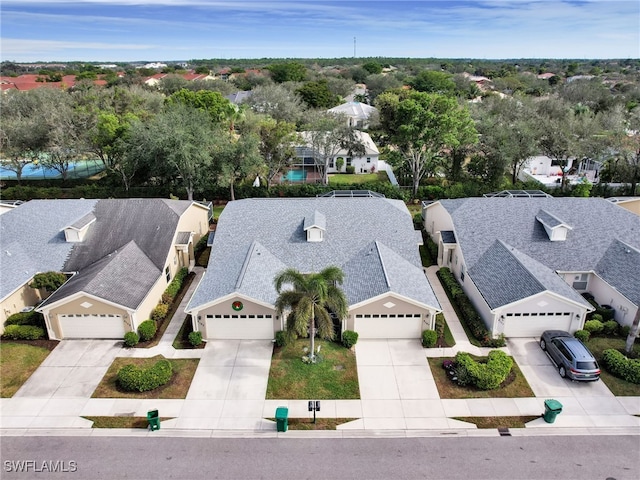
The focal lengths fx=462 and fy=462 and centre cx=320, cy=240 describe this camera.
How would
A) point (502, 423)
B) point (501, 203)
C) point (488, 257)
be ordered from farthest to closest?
point (501, 203), point (488, 257), point (502, 423)

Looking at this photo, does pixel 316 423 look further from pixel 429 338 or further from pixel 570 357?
pixel 570 357

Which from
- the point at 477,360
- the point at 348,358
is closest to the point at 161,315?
the point at 348,358

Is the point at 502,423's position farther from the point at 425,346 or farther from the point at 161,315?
the point at 161,315

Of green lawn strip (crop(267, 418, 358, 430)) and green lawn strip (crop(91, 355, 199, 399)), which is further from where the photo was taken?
green lawn strip (crop(91, 355, 199, 399))

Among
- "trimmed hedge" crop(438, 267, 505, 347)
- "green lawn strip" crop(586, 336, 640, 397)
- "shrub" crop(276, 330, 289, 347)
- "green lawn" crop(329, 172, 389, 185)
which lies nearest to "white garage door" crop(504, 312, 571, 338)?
"trimmed hedge" crop(438, 267, 505, 347)

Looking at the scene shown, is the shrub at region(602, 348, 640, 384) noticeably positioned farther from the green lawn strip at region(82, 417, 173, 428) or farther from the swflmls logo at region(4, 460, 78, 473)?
the swflmls logo at region(4, 460, 78, 473)

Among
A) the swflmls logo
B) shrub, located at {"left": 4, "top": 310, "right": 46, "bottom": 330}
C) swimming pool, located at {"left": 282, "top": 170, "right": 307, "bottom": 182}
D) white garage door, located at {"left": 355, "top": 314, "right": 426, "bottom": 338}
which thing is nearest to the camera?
the swflmls logo
